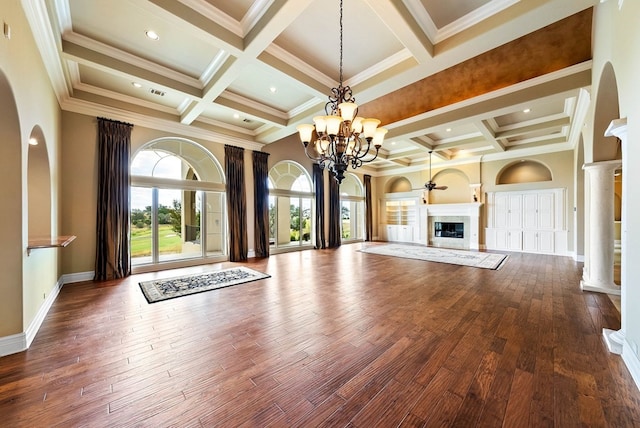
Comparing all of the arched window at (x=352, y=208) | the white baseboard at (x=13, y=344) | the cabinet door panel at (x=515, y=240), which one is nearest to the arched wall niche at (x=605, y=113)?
the cabinet door panel at (x=515, y=240)

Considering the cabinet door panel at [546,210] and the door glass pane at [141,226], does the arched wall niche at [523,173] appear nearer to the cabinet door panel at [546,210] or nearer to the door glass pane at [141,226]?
the cabinet door panel at [546,210]

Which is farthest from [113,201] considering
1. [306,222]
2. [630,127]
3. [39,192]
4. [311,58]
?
[630,127]

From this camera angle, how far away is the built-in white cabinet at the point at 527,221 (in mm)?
7891

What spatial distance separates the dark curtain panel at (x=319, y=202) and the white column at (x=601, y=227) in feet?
22.3

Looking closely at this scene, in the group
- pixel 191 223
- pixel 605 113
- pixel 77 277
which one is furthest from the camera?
pixel 191 223

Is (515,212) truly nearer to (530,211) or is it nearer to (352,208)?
(530,211)

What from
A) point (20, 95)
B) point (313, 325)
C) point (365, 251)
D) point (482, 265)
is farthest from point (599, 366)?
point (365, 251)

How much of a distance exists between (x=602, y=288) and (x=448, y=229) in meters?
6.64

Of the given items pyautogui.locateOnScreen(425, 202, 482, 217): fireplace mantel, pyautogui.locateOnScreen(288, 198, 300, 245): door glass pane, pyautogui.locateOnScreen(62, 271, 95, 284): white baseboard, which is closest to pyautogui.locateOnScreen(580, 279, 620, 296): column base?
pyautogui.locateOnScreen(425, 202, 482, 217): fireplace mantel

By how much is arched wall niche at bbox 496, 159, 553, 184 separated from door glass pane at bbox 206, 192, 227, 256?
9609 mm

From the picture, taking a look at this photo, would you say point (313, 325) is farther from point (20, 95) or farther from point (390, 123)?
point (390, 123)

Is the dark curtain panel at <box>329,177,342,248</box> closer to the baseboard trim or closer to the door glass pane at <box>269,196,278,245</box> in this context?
the door glass pane at <box>269,196,278,245</box>

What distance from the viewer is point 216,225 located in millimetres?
6945

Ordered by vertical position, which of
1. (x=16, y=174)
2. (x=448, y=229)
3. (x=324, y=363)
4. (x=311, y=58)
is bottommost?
(x=324, y=363)
